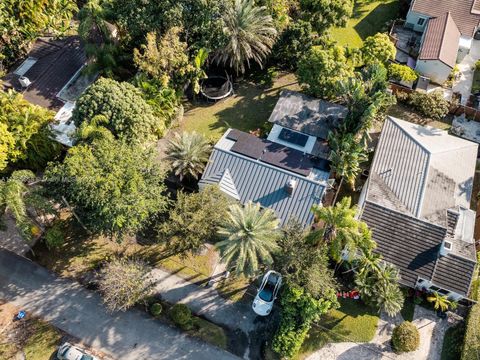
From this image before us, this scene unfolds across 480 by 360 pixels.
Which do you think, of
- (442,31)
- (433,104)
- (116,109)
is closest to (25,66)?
(116,109)

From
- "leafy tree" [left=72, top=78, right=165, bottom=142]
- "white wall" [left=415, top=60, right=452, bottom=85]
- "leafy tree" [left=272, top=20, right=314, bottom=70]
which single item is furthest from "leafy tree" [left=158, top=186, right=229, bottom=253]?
"white wall" [left=415, top=60, right=452, bottom=85]

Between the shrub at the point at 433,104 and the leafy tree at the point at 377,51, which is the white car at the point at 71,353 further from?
the shrub at the point at 433,104

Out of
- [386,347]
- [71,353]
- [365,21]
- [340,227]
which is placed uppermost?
[365,21]

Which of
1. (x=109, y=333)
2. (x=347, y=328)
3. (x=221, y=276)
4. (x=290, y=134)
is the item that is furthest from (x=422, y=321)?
(x=109, y=333)

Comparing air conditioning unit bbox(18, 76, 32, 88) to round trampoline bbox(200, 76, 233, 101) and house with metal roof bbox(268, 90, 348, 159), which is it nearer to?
round trampoline bbox(200, 76, 233, 101)

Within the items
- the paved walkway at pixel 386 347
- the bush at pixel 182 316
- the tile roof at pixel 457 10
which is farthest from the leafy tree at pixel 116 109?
the tile roof at pixel 457 10

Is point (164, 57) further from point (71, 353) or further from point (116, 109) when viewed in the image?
point (71, 353)
